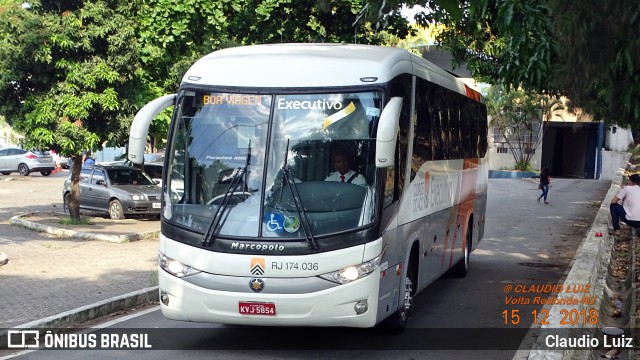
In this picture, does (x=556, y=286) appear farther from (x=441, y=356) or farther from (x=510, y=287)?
(x=441, y=356)

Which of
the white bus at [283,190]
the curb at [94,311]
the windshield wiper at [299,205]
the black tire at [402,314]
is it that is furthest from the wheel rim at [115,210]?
the windshield wiper at [299,205]

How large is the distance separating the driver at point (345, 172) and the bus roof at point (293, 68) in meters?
0.77

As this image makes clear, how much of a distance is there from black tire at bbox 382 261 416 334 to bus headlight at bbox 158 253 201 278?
243 centimetres

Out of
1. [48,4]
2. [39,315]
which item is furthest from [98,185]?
[39,315]

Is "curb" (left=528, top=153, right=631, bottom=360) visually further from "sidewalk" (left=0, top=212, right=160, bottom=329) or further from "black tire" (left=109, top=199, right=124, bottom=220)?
"black tire" (left=109, top=199, right=124, bottom=220)

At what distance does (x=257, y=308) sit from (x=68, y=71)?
44.5 ft

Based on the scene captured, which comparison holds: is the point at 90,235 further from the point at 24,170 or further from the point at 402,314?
the point at 24,170

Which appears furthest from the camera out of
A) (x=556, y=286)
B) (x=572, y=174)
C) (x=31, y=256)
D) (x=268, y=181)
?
(x=572, y=174)

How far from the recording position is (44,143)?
19.7 metres

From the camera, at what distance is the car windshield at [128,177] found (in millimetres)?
24297

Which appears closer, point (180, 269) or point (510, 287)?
point (180, 269)

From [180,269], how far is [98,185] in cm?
1661

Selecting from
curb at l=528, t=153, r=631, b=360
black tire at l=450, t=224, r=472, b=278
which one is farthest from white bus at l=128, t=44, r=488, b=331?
black tire at l=450, t=224, r=472, b=278

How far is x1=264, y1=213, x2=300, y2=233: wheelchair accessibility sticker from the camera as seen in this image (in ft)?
26.9
